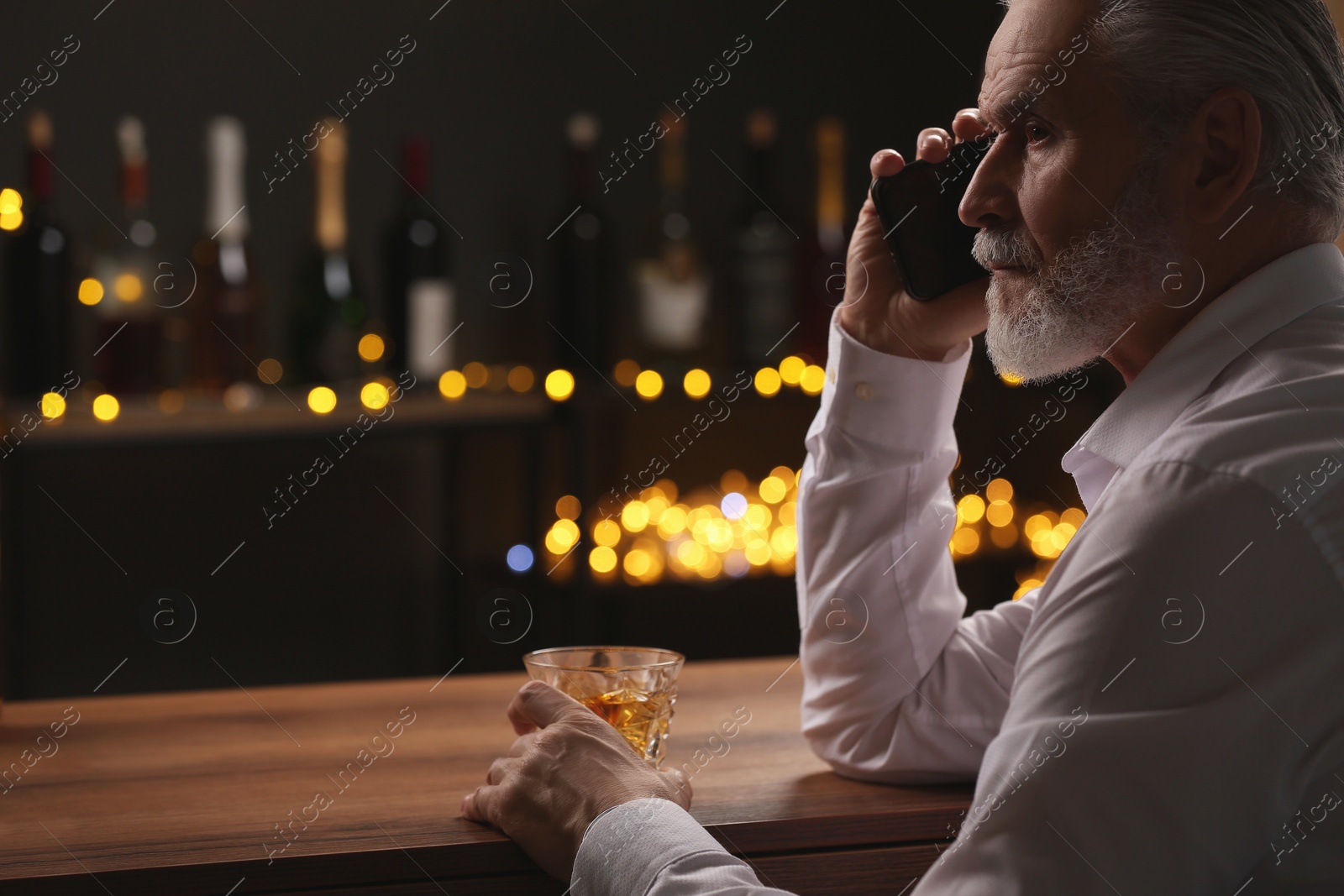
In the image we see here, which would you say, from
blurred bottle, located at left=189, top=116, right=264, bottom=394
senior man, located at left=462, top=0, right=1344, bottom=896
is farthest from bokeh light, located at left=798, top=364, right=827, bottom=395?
senior man, located at left=462, top=0, right=1344, bottom=896

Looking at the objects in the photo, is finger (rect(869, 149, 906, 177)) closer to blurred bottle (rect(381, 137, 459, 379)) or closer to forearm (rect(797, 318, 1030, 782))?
forearm (rect(797, 318, 1030, 782))

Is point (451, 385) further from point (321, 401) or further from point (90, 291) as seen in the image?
point (90, 291)

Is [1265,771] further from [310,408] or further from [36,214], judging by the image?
[36,214]

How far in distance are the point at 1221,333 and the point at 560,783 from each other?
47 cm

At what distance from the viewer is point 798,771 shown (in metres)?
0.85

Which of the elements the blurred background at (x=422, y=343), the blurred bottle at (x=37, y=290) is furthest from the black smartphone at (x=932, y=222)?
the blurred bottle at (x=37, y=290)

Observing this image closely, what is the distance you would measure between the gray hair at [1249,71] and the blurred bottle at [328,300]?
4.45ft

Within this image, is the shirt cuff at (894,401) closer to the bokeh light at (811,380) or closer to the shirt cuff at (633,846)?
the shirt cuff at (633,846)

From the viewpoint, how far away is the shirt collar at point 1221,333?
0.69 meters

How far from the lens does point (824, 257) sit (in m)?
2.11

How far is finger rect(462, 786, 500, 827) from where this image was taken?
0.70 metres

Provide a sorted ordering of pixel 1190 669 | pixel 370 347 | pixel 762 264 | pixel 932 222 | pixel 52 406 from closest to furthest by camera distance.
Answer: pixel 1190 669
pixel 932 222
pixel 52 406
pixel 370 347
pixel 762 264

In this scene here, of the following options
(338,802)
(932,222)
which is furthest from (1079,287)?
(338,802)

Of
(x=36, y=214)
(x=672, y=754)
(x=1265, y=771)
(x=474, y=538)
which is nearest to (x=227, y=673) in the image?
(x=474, y=538)
